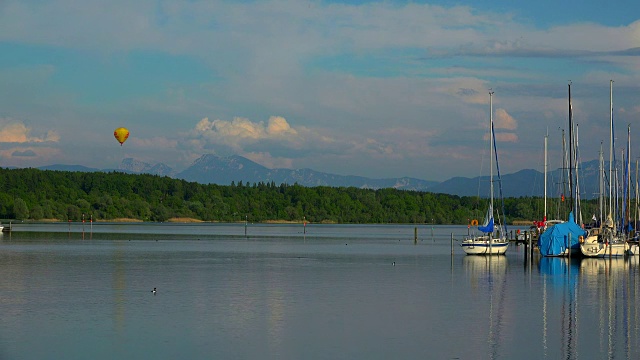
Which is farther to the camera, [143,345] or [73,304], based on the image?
[73,304]

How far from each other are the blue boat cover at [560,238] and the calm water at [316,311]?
Result: 12.6 ft

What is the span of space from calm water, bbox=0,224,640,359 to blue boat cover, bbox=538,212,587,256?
3.84 m

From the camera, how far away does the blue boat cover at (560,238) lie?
231ft

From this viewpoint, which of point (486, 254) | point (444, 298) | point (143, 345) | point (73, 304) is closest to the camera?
point (143, 345)

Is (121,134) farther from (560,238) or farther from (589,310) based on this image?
(589,310)

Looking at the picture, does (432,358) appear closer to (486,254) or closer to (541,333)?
(541,333)

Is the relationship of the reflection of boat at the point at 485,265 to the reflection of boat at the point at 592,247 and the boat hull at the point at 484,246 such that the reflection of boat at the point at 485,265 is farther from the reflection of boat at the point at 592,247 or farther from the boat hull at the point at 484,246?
the reflection of boat at the point at 592,247

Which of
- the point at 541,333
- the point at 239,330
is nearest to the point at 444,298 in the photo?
the point at 541,333

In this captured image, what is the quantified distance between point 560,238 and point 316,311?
38389mm

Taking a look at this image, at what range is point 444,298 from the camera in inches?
1722

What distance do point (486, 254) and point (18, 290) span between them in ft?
143

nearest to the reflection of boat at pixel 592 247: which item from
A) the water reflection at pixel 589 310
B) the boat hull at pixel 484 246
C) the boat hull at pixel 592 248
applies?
the boat hull at pixel 592 248

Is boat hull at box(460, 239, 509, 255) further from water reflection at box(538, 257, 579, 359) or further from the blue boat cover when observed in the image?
water reflection at box(538, 257, 579, 359)

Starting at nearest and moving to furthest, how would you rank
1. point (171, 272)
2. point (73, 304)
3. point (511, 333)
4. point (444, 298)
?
point (511, 333), point (73, 304), point (444, 298), point (171, 272)
